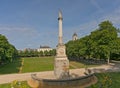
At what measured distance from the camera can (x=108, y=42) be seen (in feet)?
118

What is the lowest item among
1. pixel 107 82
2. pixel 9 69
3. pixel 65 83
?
pixel 9 69

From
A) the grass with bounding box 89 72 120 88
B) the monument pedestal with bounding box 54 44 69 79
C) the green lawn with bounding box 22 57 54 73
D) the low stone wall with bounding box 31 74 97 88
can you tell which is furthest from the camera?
the green lawn with bounding box 22 57 54 73

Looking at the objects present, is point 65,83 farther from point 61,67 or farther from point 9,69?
point 9,69

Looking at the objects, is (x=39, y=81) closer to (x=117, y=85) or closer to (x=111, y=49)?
(x=117, y=85)

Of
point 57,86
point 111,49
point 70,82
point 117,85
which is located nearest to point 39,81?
point 57,86

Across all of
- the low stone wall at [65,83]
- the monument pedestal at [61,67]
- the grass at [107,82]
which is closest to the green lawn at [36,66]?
the monument pedestal at [61,67]

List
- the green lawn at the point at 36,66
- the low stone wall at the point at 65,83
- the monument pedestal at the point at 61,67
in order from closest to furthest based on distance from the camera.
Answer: the low stone wall at the point at 65,83, the monument pedestal at the point at 61,67, the green lawn at the point at 36,66

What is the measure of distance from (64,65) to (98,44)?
19.4 metres

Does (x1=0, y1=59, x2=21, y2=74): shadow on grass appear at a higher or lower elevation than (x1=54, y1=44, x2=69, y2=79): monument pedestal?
lower

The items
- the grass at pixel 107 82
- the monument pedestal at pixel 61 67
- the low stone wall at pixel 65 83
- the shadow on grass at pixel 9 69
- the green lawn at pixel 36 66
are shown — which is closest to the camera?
the grass at pixel 107 82

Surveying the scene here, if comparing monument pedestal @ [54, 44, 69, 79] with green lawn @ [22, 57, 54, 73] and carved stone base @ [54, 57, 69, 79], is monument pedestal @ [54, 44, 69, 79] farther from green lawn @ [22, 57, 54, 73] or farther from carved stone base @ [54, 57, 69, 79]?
green lawn @ [22, 57, 54, 73]

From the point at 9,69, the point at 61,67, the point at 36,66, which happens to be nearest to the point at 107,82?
the point at 61,67

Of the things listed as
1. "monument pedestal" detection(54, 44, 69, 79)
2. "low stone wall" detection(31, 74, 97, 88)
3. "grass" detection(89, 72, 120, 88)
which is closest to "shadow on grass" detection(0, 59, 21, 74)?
"monument pedestal" detection(54, 44, 69, 79)

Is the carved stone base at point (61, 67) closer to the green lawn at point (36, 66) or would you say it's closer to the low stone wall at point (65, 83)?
the low stone wall at point (65, 83)
